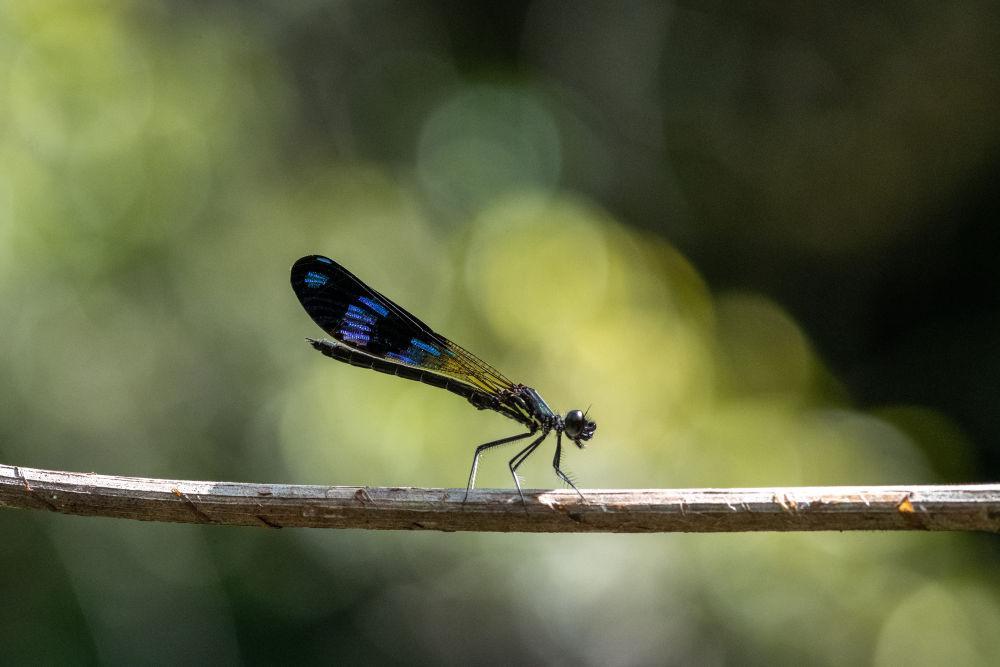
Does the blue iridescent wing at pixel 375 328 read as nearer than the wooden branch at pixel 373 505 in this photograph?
No

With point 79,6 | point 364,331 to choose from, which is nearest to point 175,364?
point 364,331

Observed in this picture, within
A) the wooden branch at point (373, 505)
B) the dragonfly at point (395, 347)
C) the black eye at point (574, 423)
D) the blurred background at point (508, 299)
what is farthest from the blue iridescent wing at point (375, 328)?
the wooden branch at point (373, 505)

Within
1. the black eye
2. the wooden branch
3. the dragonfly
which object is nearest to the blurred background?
the dragonfly

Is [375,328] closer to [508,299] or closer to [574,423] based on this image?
[574,423]

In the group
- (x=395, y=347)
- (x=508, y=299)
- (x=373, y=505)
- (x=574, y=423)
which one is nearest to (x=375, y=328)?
(x=395, y=347)

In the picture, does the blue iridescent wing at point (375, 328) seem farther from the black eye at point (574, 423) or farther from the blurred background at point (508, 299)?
the blurred background at point (508, 299)

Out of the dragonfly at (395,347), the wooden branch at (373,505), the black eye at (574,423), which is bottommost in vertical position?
the wooden branch at (373,505)

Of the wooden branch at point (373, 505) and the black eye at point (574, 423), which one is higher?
the black eye at point (574, 423)

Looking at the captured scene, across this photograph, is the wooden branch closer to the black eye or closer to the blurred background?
the black eye

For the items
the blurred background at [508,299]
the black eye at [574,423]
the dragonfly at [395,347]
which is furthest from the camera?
the blurred background at [508,299]
